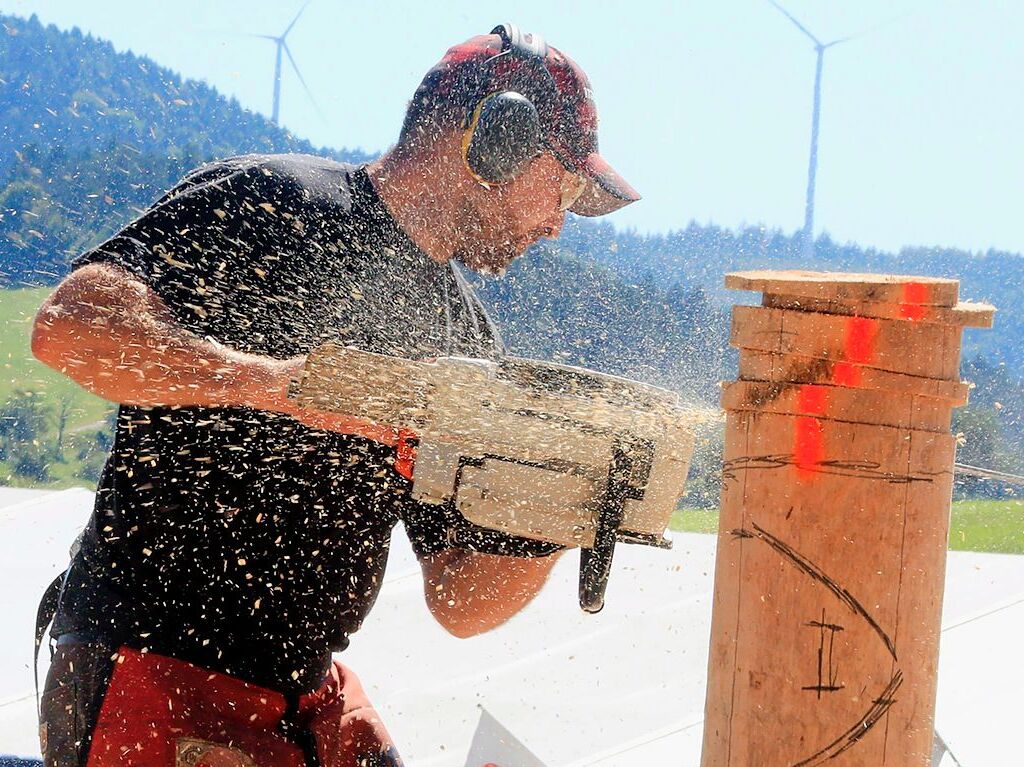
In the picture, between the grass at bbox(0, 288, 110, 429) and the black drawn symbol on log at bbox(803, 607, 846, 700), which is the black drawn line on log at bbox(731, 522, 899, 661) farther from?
the grass at bbox(0, 288, 110, 429)

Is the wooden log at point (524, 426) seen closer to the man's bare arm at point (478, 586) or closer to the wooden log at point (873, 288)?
the wooden log at point (873, 288)

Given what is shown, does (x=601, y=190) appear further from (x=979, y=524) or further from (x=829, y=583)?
(x=979, y=524)

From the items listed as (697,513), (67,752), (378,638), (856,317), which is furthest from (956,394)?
(697,513)

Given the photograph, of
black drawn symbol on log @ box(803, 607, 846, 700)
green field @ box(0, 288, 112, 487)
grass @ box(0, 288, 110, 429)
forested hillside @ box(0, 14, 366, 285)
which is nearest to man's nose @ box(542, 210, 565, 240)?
black drawn symbol on log @ box(803, 607, 846, 700)

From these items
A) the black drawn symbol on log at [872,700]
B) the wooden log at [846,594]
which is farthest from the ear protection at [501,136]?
the black drawn symbol on log at [872,700]

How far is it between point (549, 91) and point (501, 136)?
0.19 metres

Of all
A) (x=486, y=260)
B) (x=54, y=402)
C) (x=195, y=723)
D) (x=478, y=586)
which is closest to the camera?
(x=195, y=723)

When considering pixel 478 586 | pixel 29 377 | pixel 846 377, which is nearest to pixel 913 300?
pixel 846 377

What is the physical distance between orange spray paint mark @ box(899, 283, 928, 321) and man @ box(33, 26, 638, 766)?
33.9 inches

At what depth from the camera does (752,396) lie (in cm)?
114

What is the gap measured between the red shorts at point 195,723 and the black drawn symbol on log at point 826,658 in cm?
115

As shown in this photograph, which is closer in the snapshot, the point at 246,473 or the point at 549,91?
the point at 246,473

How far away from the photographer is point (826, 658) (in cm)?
109

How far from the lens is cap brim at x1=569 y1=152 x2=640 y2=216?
6.70 ft
